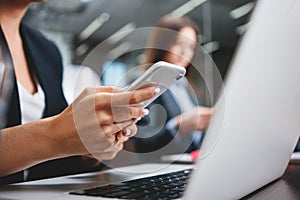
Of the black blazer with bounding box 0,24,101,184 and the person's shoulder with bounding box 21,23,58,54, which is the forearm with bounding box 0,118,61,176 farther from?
the person's shoulder with bounding box 21,23,58,54

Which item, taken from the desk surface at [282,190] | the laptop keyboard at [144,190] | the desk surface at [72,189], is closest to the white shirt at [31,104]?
the desk surface at [72,189]

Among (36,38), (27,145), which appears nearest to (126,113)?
(27,145)

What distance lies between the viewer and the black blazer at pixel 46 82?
2.79ft

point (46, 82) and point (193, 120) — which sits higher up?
point (46, 82)

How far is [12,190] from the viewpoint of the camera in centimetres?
56

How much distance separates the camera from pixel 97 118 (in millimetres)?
505

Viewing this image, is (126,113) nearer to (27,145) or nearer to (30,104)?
(27,145)

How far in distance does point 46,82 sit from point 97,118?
1.40 feet

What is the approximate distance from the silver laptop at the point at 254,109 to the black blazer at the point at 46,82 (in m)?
0.45

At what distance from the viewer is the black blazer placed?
2.79 ft

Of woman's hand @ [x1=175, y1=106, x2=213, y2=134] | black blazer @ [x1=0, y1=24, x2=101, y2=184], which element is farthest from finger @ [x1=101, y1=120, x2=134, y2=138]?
woman's hand @ [x1=175, y1=106, x2=213, y2=134]

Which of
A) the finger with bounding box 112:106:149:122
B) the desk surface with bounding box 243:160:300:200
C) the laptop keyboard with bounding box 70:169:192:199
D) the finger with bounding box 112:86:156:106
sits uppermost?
the finger with bounding box 112:86:156:106

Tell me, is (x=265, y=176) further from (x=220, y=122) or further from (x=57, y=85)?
(x=57, y=85)

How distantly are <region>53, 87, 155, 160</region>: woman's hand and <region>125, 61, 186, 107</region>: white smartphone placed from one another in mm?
12
